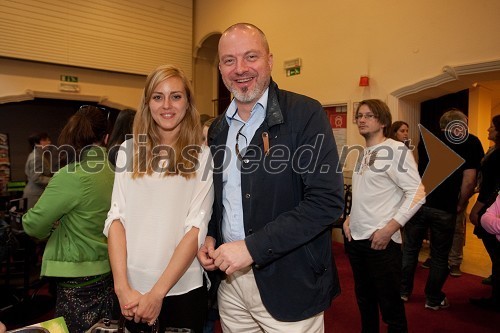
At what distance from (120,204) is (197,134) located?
43 centimetres

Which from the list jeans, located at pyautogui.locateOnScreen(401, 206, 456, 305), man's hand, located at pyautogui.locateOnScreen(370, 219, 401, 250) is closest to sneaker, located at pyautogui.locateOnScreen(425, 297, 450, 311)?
jeans, located at pyautogui.locateOnScreen(401, 206, 456, 305)

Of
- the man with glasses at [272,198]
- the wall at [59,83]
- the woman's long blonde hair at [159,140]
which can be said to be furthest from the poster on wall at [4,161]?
the man with glasses at [272,198]

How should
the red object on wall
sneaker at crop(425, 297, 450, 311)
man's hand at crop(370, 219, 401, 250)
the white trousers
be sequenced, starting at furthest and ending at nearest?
the red object on wall, sneaker at crop(425, 297, 450, 311), man's hand at crop(370, 219, 401, 250), the white trousers

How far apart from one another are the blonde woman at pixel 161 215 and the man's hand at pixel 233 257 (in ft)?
0.84

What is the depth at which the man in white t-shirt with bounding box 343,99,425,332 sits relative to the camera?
2250 mm

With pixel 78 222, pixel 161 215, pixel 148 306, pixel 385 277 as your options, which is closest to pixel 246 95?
pixel 161 215

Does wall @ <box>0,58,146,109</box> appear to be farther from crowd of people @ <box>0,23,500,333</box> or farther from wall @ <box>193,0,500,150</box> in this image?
crowd of people @ <box>0,23,500,333</box>

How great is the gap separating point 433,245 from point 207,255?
8.36 ft

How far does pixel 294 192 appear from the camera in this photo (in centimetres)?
131

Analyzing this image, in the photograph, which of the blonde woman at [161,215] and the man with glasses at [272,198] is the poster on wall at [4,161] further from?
the man with glasses at [272,198]

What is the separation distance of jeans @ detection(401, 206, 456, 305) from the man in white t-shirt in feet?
3.44

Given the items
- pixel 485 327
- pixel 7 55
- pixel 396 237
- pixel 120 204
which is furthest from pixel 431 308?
pixel 7 55

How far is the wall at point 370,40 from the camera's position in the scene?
434 centimetres

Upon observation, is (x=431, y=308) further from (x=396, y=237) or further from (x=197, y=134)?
(x=197, y=134)
